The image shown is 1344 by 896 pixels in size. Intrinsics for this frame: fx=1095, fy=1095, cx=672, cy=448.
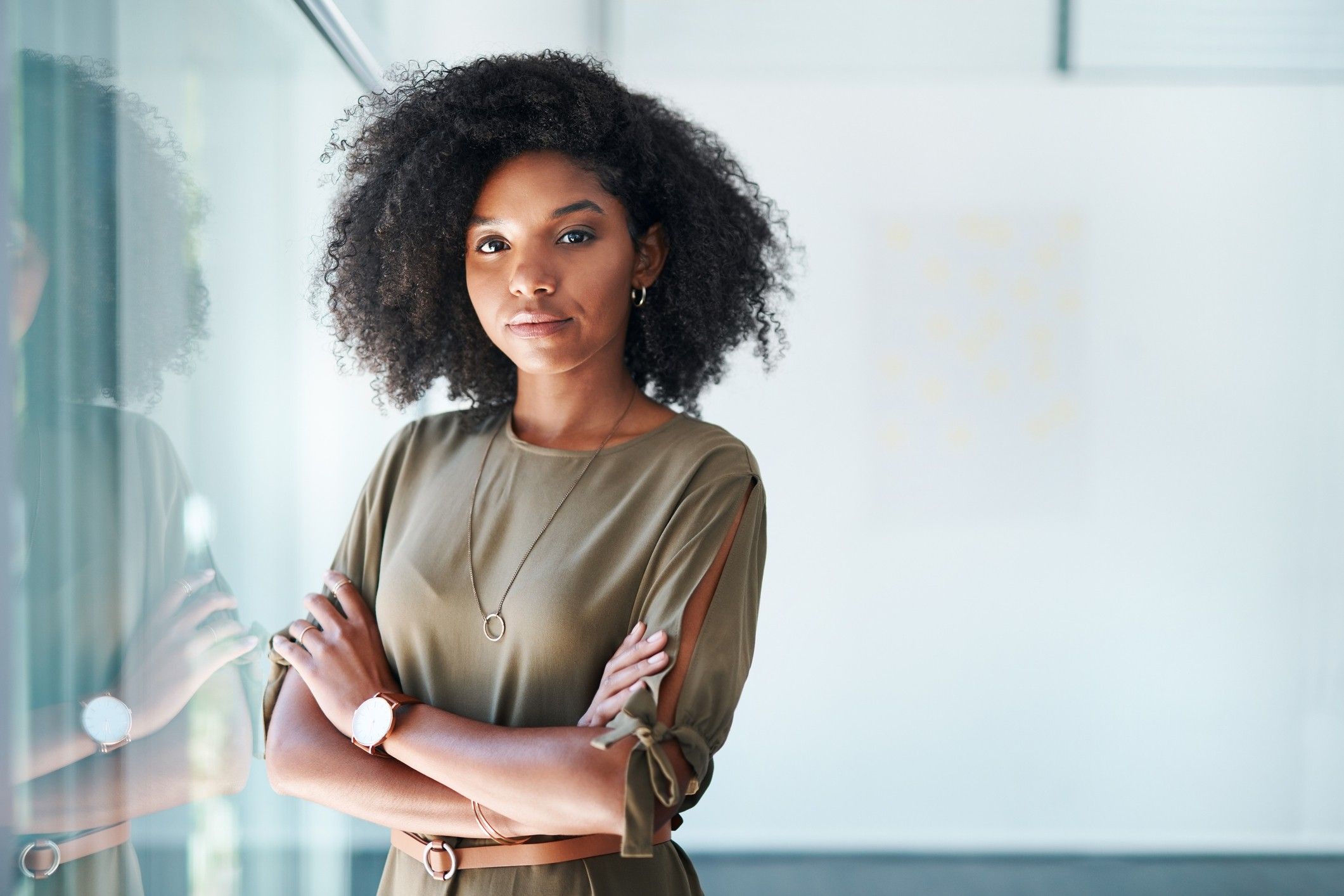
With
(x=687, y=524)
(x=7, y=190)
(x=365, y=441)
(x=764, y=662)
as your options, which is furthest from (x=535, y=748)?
(x=764, y=662)

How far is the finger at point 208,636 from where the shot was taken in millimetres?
1722

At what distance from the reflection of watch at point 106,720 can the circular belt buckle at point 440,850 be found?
1.48ft

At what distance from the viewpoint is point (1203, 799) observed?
4.19 metres

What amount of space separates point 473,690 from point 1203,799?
12.0 feet

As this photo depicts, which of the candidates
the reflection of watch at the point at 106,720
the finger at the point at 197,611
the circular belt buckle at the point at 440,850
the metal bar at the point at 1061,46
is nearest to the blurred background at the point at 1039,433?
the metal bar at the point at 1061,46

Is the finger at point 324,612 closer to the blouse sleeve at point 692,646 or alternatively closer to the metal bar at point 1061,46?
the blouse sleeve at point 692,646

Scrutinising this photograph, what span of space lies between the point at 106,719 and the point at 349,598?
1.17 ft

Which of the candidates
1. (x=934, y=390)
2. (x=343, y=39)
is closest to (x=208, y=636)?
(x=343, y=39)

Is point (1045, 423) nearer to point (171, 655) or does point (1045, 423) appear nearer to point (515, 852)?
point (515, 852)

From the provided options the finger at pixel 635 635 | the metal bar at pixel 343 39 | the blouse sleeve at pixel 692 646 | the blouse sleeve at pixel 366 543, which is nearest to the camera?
the blouse sleeve at pixel 692 646

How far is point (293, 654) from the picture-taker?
160 centimetres

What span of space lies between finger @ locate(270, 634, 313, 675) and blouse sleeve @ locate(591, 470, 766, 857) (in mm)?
490

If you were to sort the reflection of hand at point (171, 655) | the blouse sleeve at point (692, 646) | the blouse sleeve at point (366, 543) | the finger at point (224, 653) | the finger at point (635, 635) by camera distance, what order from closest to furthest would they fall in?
1. the blouse sleeve at point (692, 646)
2. the finger at point (635, 635)
3. the reflection of hand at point (171, 655)
4. the blouse sleeve at point (366, 543)
5. the finger at point (224, 653)

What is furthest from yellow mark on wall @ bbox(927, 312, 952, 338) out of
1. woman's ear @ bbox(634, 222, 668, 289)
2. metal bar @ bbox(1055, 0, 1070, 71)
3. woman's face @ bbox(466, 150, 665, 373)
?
woman's face @ bbox(466, 150, 665, 373)
